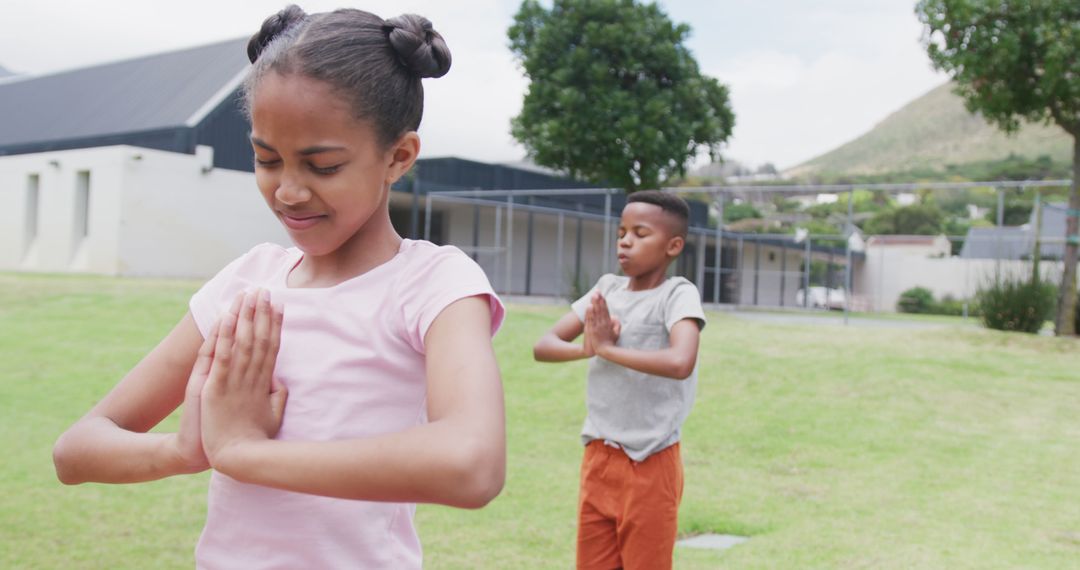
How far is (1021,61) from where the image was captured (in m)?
12.5

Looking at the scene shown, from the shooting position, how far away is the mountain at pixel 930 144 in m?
102

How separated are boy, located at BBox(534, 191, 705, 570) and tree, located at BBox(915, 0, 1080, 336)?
1072cm

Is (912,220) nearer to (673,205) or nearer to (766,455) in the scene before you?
(766,455)

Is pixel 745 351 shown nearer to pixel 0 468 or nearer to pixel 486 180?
pixel 0 468

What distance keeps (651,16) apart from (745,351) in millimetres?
7548

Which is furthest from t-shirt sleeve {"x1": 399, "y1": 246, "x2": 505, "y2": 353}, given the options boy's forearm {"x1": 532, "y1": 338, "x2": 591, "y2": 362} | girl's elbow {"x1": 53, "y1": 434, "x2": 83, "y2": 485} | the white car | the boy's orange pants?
the white car

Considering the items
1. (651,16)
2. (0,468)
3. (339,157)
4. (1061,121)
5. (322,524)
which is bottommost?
→ (0,468)

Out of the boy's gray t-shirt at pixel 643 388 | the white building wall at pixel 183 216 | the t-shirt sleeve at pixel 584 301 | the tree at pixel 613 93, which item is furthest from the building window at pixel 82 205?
the boy's gray t-shirt at pixel 643 388

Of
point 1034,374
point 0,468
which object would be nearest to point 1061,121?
point 1034,374

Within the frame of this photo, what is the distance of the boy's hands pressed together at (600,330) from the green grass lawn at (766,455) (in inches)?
70.5

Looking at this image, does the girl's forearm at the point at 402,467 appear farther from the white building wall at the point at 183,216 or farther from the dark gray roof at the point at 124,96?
the dark gray roof at the point at 124,96

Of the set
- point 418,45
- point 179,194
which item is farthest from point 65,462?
point 179,194

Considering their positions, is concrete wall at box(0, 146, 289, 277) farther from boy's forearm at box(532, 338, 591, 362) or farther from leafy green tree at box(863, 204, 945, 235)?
leafy green tree at box(863, 204, 945, 235)

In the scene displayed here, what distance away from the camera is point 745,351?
440 inches
